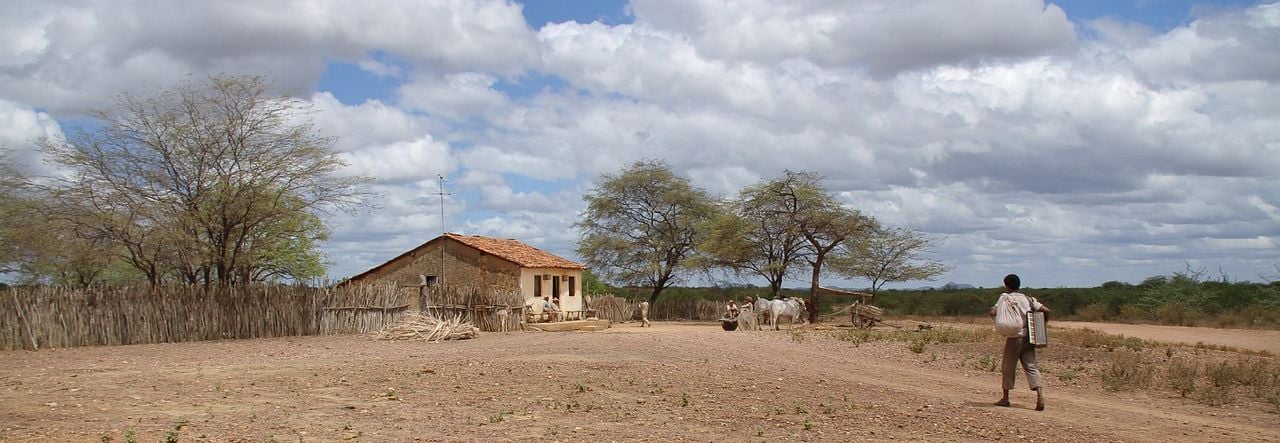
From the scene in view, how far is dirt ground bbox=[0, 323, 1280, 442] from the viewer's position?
354 inches

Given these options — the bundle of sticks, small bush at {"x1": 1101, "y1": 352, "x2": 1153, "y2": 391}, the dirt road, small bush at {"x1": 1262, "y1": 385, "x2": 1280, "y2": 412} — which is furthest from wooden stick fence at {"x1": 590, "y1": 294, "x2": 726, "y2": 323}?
small bush at {"x1": 1262, "y1": 385, "x2": 1280, "y2": 412}

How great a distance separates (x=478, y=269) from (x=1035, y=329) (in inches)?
1004

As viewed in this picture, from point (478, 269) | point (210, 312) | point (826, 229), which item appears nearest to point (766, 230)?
point (826, 229)

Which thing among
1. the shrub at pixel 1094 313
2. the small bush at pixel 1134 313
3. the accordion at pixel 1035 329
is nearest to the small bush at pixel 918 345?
the accordion at pixel 1035 329

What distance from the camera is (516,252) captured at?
36.0 metres

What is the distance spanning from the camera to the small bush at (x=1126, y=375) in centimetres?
1332

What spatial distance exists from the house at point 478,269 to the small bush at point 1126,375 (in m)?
20.6

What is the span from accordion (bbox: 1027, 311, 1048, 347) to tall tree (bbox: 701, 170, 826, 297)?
24741mm

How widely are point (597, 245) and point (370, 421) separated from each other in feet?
115

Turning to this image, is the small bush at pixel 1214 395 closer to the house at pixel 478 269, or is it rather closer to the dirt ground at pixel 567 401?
the dirt ground at pixel 567 401

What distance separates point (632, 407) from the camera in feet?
34.6

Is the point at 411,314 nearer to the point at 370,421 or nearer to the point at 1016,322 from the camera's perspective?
the point at 370,421

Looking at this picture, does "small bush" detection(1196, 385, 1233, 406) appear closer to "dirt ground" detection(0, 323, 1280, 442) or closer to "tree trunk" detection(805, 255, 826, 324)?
"dirt ground" detection(0, 323, 1280, 442)

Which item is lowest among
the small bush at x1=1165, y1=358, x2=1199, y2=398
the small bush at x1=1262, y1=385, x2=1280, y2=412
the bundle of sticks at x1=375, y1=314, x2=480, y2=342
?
the small bush at x1=1262, y1=385, x2=1280, y2=412
